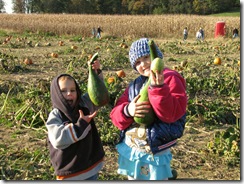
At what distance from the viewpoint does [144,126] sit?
271 centimetres

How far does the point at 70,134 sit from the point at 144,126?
0.54 m

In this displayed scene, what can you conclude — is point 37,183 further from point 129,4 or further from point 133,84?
point 129,4

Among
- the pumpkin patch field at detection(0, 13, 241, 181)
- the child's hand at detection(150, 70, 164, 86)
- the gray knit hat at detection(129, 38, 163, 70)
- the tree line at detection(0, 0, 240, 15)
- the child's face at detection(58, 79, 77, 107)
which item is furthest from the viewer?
the tree line at detection(0, 0, 240, 15)

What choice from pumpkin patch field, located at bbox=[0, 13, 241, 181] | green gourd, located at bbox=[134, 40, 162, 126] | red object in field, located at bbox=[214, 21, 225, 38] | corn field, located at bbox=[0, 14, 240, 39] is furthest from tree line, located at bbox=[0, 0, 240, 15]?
green gourd, located at bbox=[134, 40, 162, 126]

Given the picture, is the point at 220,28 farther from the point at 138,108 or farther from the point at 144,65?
the point at 138,108

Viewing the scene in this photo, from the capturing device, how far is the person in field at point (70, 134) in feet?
9.02

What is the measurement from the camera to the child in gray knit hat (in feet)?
8.26

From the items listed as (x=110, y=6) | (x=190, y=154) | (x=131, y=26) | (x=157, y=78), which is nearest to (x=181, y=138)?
(x=190, y=154)

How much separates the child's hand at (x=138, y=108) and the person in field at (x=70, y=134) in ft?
1.16

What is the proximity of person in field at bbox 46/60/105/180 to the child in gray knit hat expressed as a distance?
260 millimetres

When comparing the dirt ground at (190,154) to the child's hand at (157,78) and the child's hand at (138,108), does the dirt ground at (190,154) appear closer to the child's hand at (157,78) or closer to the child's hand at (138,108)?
the child's hand at (138,108)

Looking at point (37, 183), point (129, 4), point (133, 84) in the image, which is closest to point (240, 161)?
point (133, 84)

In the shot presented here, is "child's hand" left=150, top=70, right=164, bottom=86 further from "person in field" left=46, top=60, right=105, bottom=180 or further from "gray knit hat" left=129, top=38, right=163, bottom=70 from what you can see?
"person in field" left=46, top=60, right=105, bottom=180

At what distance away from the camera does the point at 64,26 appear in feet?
94.6
